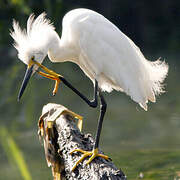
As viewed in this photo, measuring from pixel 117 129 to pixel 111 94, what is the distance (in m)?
1.66

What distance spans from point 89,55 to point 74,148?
0.97 metres

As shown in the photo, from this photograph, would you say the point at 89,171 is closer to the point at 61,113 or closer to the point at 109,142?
the point at 61,113

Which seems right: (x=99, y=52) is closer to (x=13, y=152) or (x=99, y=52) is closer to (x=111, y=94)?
(x=13, y=152)

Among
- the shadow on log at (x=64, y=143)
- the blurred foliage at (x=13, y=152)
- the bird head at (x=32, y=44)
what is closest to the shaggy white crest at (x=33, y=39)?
the bird head at (x=32, y=44)

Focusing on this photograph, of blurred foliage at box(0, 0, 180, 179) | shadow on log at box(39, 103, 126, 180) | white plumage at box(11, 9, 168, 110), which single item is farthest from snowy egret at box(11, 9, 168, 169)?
blurred foliage at box(0, 0, 180, 179)

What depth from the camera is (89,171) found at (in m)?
3.41

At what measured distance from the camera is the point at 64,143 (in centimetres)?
371

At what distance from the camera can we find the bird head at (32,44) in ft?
12.8

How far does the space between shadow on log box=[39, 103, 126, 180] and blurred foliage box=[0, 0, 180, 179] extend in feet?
7.41

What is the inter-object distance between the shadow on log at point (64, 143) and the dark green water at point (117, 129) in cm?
193

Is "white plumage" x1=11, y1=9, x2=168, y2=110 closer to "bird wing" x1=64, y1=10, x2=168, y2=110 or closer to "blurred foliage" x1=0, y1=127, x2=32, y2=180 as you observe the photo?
"bird wing" x1=64, y1=10, x2=168, y2=110

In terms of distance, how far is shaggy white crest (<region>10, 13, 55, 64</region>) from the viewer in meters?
3.90

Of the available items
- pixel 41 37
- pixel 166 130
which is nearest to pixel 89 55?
pixel 41 37

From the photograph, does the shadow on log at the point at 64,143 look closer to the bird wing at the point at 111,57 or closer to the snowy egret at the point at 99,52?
the snowy egret at the point at 99,52
